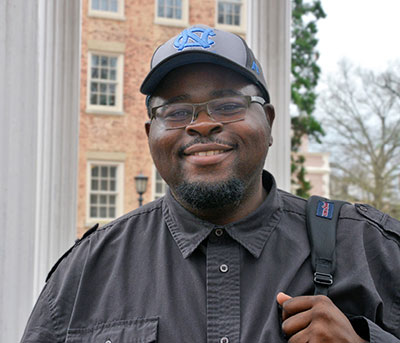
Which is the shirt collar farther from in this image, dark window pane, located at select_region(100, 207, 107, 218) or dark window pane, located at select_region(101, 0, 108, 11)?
dark window pane, located at select_region(101, 0, 108, 11)

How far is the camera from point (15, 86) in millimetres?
1818

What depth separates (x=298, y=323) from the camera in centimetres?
117

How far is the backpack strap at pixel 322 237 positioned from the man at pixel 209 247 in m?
0.02

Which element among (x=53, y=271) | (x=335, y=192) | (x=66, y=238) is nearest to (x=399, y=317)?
(x=53, y=271)

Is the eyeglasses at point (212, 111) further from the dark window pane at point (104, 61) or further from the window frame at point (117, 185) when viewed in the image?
the dark window pane at point (104, 61)

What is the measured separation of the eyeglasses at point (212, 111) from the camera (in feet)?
4.53

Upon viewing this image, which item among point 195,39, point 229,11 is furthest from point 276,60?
point 229,11

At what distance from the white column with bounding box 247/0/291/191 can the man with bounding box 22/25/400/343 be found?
109 cm

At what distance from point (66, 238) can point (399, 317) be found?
1448mm

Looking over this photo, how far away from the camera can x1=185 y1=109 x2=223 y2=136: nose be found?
4.50 ft

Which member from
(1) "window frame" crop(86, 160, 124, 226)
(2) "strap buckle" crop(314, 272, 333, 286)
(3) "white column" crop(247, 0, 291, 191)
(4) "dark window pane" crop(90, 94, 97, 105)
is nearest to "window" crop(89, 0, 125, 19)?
(4) "dark window pane" crop(90, 94, 97, 105)

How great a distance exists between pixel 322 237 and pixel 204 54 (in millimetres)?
519

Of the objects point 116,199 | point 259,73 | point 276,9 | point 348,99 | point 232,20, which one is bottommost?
point 116,199

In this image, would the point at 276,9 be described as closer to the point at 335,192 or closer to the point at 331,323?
the point at 331,323
